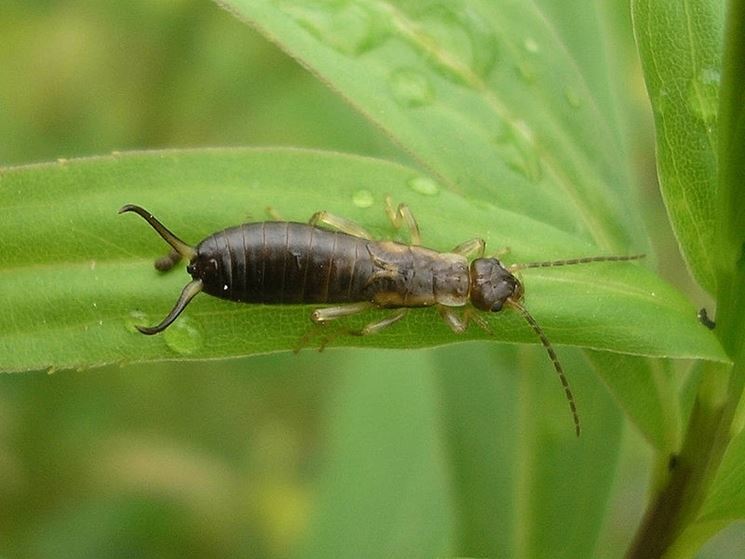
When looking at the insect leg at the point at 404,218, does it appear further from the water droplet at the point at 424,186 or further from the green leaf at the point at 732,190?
the green leaf at the point at 732,190

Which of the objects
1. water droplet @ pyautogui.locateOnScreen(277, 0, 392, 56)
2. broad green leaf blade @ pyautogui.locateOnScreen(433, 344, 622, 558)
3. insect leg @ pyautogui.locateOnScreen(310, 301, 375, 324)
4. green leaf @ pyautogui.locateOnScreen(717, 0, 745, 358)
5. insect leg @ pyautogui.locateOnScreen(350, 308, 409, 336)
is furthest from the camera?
broad green leaf blade @ pyautogui.locateOnScreen(433, 344, 622, 558)

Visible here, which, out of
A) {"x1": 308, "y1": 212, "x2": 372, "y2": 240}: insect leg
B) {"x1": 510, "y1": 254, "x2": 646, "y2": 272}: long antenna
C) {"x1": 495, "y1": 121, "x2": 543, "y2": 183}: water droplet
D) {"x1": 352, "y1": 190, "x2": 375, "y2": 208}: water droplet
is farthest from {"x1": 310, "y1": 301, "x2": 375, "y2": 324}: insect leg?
{"x1": 495, "y1": 121, "x2": 543, "y2": 183}: water droplet

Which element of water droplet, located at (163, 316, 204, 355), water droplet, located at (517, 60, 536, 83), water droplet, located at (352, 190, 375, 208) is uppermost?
water droplet, located at (517, 60, 536, 83)

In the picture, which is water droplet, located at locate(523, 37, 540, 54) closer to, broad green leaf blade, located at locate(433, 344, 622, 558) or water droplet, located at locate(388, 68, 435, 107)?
water droplet, located at locate(388, 68, 435, 107)

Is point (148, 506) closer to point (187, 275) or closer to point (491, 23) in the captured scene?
point (187, 275)

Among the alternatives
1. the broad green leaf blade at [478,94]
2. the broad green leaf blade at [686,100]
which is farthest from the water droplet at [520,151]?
the broad green leaf blade at [686,100]

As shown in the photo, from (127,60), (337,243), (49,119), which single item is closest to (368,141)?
(127,60)
